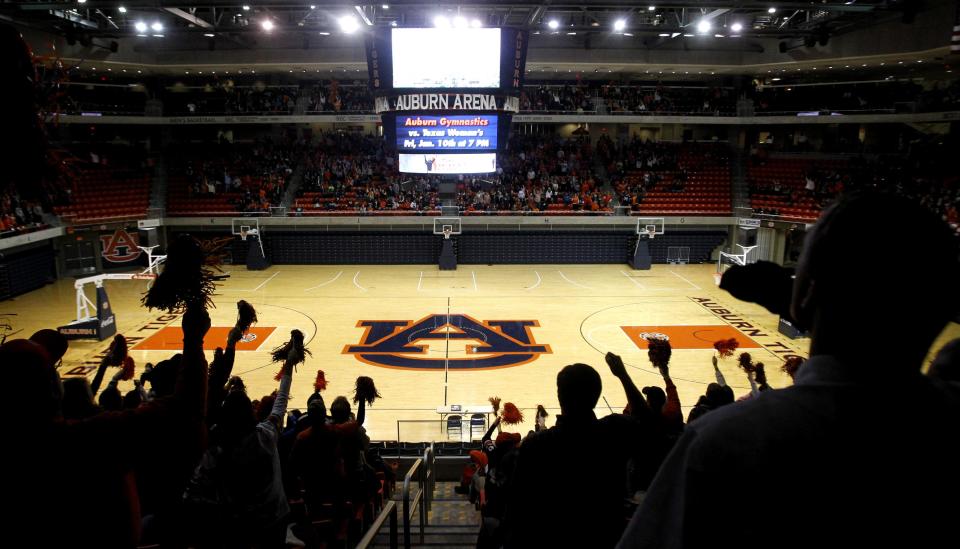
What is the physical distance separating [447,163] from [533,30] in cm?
935

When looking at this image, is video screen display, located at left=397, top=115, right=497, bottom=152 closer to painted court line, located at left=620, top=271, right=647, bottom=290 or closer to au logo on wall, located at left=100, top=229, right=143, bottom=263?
painted court line, located at left=620, top=271, right=647, bottom=290

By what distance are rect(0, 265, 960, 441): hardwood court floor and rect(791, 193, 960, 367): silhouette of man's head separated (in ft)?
36.8

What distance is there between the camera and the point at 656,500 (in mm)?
1031

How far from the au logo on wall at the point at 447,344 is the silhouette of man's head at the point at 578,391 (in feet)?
43.3

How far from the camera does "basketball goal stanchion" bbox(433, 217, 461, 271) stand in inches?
1133

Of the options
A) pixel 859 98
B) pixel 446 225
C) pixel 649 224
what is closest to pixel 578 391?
pixel 446 225

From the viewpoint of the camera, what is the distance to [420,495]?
644 centimetres

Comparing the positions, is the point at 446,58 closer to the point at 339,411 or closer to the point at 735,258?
the point at 339,411

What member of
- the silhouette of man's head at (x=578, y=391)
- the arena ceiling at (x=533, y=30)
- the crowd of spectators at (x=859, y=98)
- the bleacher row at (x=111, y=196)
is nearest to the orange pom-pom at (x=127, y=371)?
the silhouette of man's head at (x=578, y=391)

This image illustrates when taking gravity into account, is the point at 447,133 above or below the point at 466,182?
above

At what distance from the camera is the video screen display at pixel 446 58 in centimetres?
1816

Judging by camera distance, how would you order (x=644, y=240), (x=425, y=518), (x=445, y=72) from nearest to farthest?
(x=425, y=518), (x=445, y=72), (x=644, y=240)

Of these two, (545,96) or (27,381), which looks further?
(545,96)

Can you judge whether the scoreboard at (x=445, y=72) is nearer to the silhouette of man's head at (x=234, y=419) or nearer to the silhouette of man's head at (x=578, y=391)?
the silhouette of man's head at (x=234, y=419)
